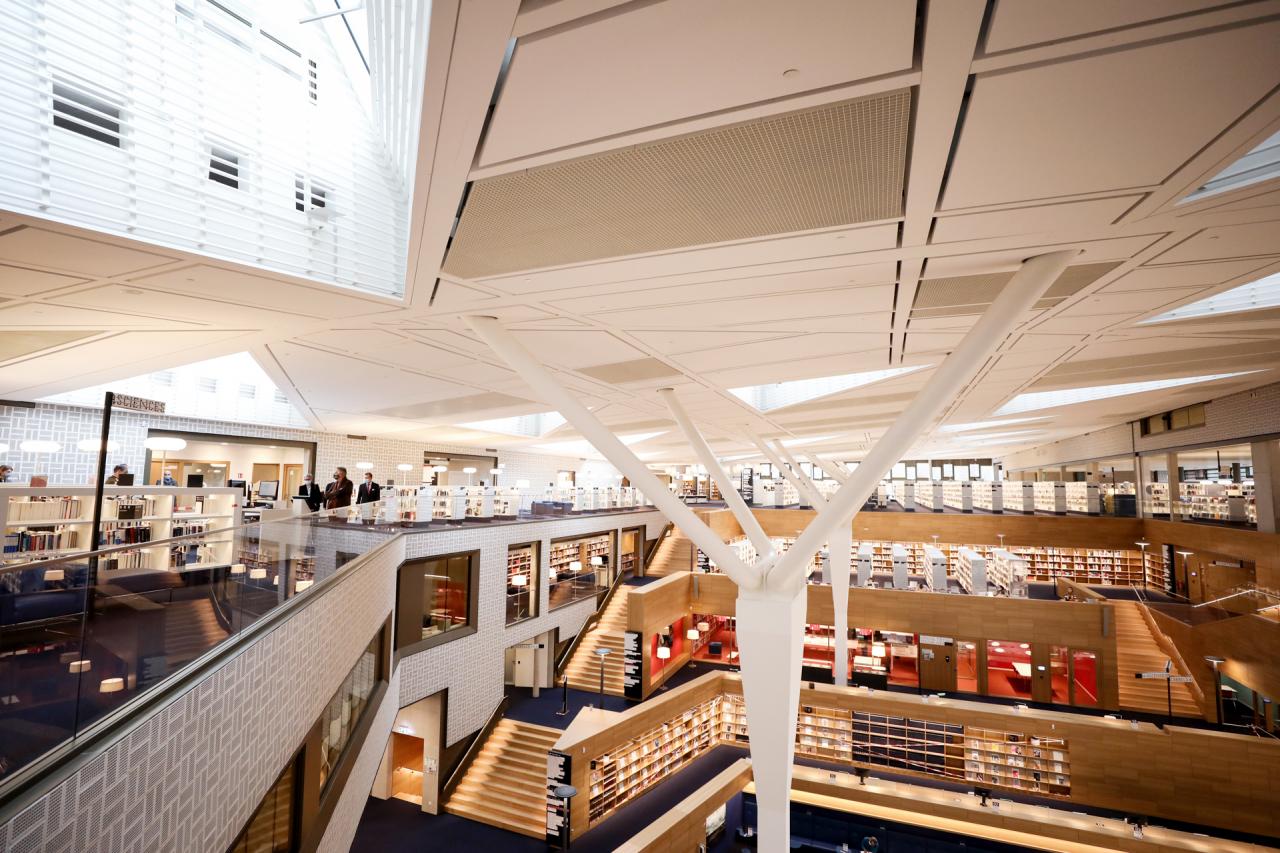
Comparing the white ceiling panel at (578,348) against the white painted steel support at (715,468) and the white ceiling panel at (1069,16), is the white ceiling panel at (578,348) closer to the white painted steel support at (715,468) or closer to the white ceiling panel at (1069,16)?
the white painted steel support at (715,468)

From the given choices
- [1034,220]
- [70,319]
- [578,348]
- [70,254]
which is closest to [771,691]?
[578,348]

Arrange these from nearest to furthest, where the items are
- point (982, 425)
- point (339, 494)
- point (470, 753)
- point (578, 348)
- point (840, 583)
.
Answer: point (578, 348) → point (339, 494) → point (470, 753) → point (840, 583) → point (982, 425)

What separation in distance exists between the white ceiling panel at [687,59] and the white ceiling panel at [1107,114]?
2.09ft

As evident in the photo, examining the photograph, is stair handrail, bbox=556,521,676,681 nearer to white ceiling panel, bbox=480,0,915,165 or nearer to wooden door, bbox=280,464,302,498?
wooden door, bbox=280,464,302,498

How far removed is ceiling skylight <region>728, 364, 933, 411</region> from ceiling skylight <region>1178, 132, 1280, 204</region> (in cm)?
646

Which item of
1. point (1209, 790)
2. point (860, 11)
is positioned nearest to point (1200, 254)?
point (860, 11)

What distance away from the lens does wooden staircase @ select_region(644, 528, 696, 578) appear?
24.8m

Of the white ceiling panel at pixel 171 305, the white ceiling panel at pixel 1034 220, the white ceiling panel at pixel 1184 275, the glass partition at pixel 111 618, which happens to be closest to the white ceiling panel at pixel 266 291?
the white ceiling panel at pixel 171 305

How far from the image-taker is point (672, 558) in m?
25.2

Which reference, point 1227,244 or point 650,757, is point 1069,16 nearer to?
point 1227,244

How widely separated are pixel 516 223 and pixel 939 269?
3.54 metres

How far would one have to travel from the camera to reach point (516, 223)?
13.3 ft

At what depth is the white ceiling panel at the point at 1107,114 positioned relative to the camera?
2381 mm

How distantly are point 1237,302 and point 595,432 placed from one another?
787cm
